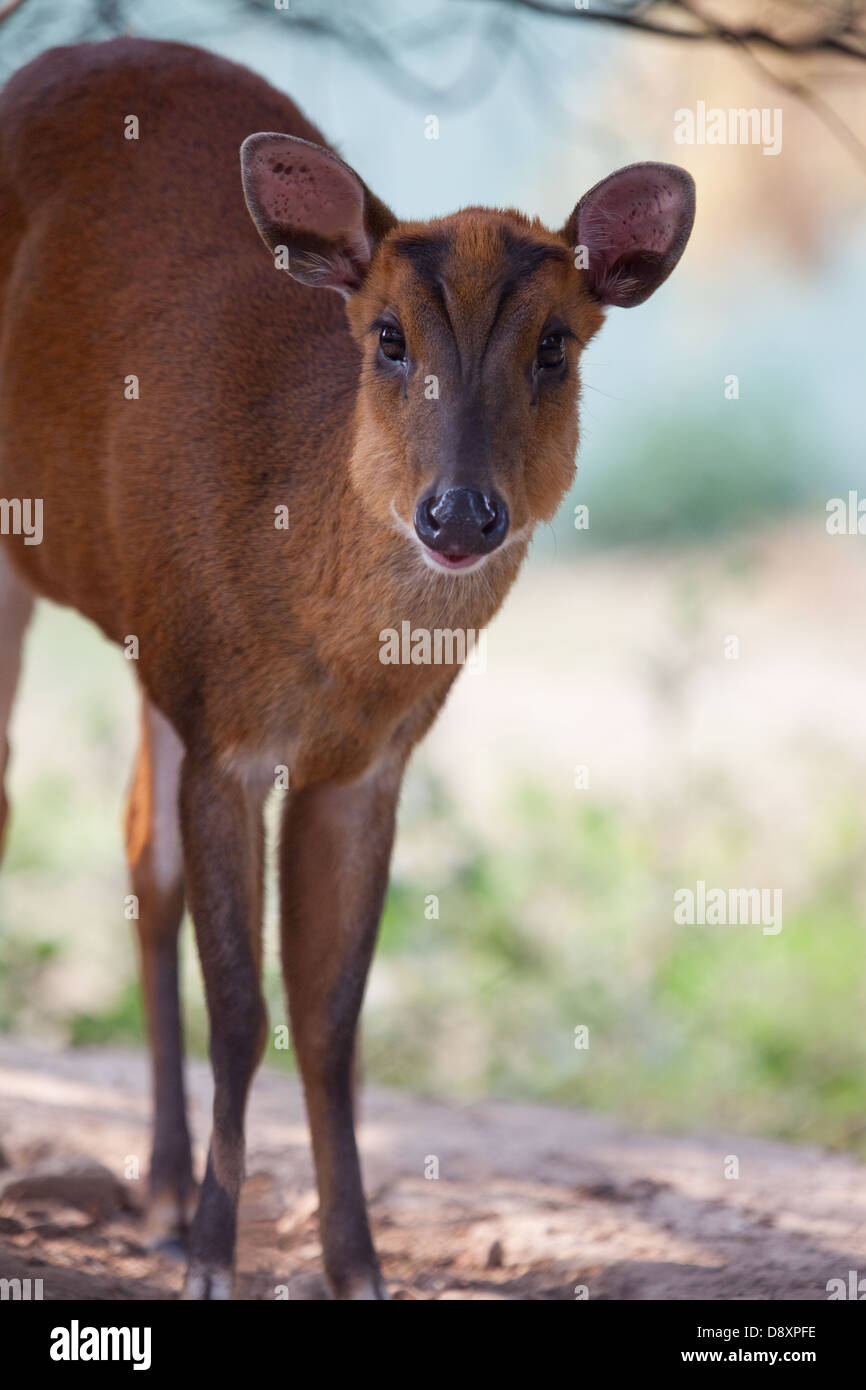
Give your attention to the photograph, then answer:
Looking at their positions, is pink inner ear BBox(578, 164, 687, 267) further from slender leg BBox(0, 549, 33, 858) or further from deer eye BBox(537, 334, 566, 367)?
slender leg BBox(0, 549, 33, 858)

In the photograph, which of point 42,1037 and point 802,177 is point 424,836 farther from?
point 802,177

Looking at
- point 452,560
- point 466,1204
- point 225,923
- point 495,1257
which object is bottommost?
point 495,1257

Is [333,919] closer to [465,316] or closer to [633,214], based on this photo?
[465,316]

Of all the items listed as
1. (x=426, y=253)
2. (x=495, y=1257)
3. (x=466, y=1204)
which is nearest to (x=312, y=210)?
(x=426, y=253)

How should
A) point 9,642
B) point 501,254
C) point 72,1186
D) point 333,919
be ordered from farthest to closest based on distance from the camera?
point 9,642 < point 72,1186 < point 333,919 < point 501,254

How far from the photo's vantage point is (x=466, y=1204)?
5305mm

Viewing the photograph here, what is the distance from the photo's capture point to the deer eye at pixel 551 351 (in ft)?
13.3

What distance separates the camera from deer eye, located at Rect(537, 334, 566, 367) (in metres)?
4.06

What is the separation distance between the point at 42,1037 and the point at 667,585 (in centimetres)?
833

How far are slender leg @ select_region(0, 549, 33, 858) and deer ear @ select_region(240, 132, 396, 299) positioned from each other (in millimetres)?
1648

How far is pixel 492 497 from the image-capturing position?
3.77m

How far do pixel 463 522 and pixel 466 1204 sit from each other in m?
2.52

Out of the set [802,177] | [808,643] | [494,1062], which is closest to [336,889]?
[494,1062]

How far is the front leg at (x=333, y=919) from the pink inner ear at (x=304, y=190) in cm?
141
